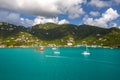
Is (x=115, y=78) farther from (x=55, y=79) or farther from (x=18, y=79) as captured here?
(x=18, y=79)

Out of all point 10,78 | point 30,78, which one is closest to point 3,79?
point 10,78

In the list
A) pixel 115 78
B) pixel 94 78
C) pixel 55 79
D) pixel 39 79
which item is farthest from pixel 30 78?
pixel 115 78

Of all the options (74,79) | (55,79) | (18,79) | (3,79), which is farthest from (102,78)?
(3,79)

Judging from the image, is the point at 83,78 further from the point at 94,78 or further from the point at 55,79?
the point at 55,79

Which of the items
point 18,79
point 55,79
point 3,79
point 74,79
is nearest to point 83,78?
point 74,79

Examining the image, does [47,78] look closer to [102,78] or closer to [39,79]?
[39,79]

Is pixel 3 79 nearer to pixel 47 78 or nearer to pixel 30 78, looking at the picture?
pixel 30 78
